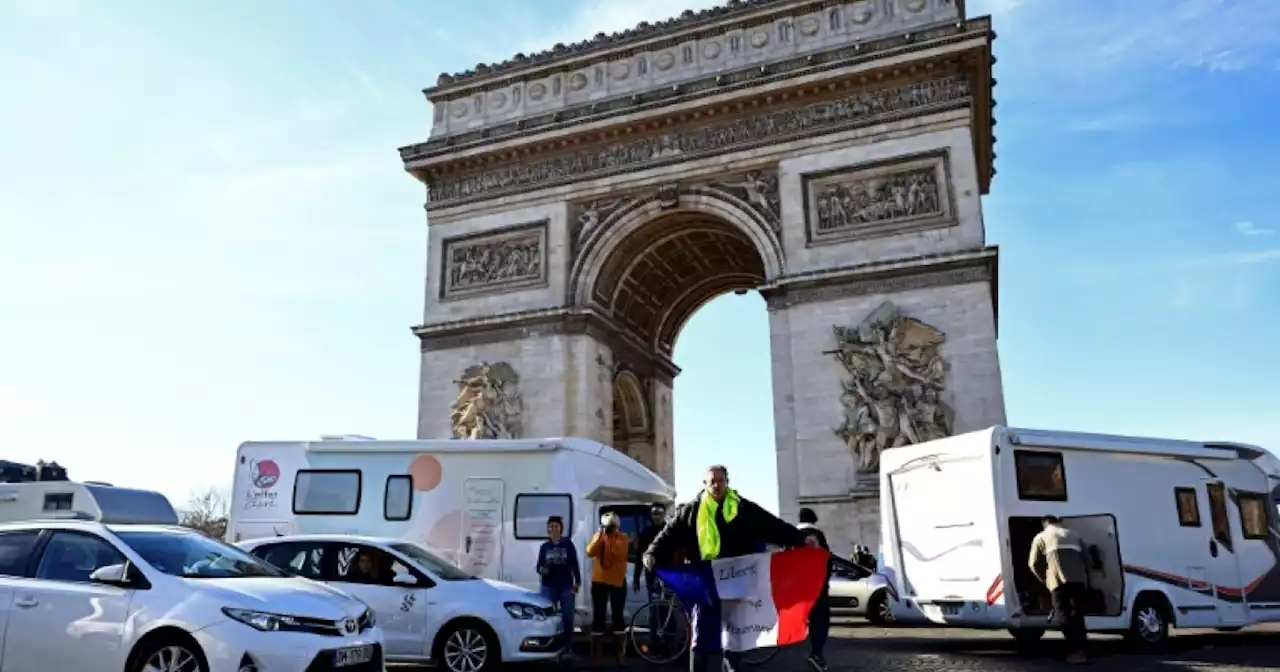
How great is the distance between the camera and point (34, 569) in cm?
664

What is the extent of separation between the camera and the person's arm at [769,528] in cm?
625

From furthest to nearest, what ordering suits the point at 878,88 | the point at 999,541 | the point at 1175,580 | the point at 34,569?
the point at 878,88
the point at 1175,580
the point at 999,541
the point at 34,569

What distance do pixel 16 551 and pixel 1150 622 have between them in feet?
36.9

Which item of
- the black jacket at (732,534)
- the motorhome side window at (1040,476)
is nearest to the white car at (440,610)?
the black jacket at (732,534)

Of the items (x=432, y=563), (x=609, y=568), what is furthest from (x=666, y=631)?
(x=432, y=563)

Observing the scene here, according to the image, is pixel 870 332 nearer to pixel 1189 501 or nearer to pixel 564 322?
pixel 564 322

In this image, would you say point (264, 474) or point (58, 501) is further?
point (58, 501)

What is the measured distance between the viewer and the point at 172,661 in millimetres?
5922

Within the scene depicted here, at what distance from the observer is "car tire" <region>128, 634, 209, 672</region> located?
19.3 feet

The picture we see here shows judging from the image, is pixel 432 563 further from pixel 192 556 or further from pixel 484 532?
pixel 484 532

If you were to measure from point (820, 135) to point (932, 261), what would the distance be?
169 inches

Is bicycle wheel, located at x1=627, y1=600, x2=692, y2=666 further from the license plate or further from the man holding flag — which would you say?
the license plate

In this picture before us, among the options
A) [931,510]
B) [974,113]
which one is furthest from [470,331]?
[931,510]

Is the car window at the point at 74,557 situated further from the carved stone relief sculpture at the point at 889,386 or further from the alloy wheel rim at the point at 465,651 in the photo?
→ the carved stone relief sculpture at the point at 889,386
